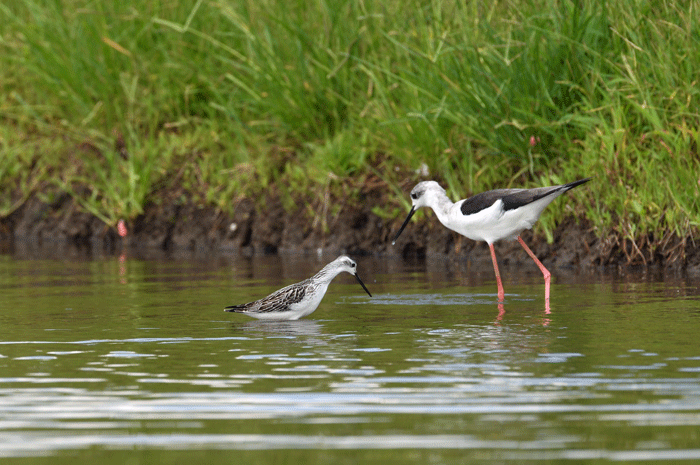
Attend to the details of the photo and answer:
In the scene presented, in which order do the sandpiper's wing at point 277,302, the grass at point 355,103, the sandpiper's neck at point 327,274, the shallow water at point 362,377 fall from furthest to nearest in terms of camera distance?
the grass at point 355,103, the sandpiper's neck at point 327,274, the sandpiper's wing at point 277,302, the shallow water at point 362,377

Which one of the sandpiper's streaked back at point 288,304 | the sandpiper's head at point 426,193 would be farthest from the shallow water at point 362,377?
the sandpiper's head at point 426,193

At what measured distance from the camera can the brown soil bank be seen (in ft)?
38.7

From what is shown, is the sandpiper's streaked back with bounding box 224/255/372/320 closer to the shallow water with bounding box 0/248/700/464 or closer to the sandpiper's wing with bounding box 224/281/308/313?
the sandpiper's wing with bounding box 224/281/308/313

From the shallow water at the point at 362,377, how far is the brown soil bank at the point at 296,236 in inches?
48.6

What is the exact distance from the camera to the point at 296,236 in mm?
14984

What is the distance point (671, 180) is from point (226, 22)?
733 centimetres

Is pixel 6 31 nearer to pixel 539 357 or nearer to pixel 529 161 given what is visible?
pixel 529 161

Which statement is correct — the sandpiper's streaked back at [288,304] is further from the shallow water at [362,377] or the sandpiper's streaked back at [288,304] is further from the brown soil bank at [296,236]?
the brown soil bank at [296,236]

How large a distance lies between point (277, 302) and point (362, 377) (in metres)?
2.77

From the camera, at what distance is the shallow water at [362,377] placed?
4.61 meters

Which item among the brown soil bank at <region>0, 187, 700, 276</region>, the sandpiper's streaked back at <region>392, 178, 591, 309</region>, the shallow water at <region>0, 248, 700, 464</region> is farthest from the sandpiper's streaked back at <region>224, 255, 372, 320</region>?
the brown soil bank at <region>0, 187, 700, 276</region>

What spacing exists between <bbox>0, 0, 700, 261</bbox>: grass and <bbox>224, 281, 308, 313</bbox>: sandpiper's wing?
3882mm

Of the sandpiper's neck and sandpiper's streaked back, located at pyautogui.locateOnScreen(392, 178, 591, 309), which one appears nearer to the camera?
the sandpiper's neck

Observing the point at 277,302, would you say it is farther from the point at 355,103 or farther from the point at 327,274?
the point at 355,103
